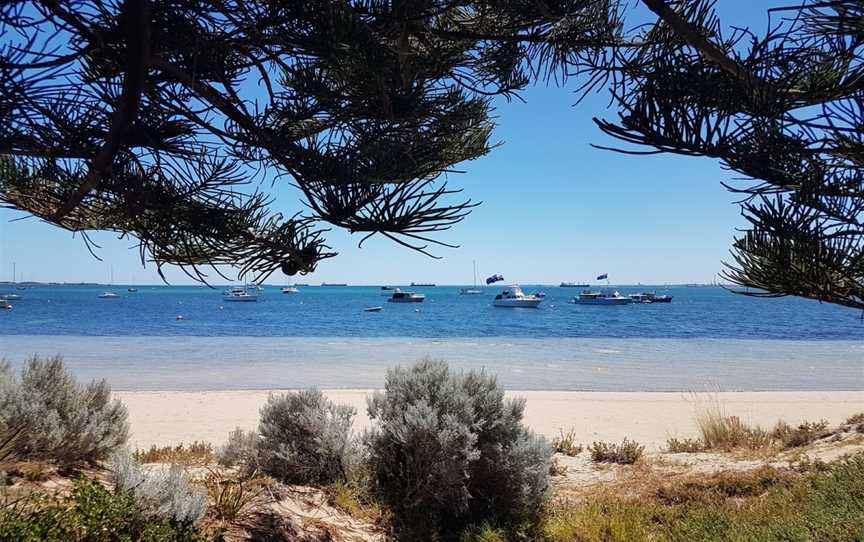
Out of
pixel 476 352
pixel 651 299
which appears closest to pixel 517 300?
pixel 651 299

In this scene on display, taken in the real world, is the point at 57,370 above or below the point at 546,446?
above

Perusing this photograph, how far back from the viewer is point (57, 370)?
454cm

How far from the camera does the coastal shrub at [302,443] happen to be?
4492 millimetres

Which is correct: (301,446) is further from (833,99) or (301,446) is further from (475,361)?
(475,361)

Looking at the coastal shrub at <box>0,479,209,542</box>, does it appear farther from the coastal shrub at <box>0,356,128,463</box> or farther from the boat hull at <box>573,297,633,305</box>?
the boat hull at <box>573,297,633,305</box>

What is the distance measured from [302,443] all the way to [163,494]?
5.48ft

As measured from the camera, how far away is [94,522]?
259 centimetres

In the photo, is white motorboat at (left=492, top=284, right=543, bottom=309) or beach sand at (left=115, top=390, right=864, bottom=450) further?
white motorboat at (left=492, top=284, right=543, bottom=309)

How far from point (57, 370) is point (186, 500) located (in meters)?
2.40

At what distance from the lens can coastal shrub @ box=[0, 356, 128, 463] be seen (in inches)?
158

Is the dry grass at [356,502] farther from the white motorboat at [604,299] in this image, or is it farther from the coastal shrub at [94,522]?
the white motorboat at [604,299]

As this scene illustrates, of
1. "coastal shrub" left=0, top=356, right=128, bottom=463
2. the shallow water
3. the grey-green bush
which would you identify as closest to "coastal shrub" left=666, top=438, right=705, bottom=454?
the grey-green bush

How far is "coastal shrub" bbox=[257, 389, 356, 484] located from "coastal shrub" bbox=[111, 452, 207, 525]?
1.28 metres

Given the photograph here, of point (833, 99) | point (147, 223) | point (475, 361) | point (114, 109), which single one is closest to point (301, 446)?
point (147, 223)
